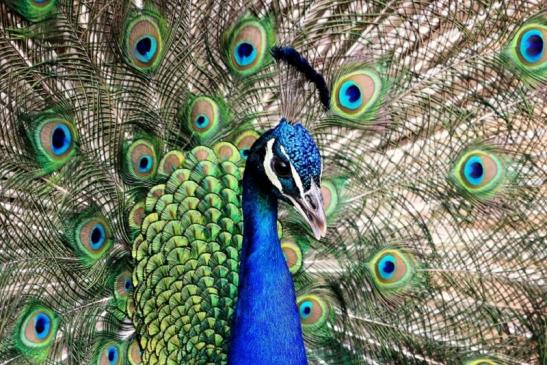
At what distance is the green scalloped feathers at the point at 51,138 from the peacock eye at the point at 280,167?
2.09 feet

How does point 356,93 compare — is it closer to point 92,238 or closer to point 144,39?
point 144,39

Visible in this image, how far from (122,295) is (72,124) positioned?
45 cm

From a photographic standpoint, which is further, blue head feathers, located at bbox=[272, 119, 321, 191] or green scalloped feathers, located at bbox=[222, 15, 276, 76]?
green scalloped feathers, located at bbox=[222, 15, 276, 76]

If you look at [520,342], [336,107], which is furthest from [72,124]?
[520,342]

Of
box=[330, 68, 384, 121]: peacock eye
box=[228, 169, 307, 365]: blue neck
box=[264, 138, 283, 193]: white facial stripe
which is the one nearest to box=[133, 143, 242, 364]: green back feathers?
box=[228, 169, 307, 365]: blue neck

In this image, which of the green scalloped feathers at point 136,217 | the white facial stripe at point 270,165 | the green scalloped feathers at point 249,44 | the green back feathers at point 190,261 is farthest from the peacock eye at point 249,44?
the white facial stripe at point 270,165

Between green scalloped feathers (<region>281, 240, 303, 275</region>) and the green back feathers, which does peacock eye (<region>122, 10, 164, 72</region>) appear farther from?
green scalloped feathers (<region>281, 240, 303, 275</region>)

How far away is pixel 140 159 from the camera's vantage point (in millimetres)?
2033

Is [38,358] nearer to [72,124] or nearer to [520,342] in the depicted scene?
[72,124]

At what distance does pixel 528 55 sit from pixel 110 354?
1272 mm

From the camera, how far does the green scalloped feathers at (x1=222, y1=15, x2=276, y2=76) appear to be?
202cm

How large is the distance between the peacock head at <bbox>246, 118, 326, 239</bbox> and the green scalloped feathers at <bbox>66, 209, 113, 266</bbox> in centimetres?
58

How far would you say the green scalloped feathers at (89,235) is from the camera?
1.92 meters

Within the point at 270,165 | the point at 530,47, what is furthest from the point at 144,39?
the point at 530,47
